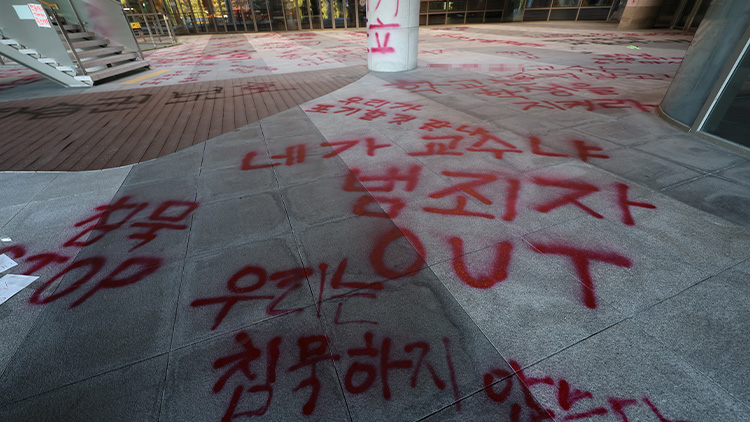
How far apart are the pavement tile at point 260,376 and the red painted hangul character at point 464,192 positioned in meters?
1.86

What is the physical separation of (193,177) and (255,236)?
186 centimetres

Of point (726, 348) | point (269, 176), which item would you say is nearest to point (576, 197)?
point (726, 348)

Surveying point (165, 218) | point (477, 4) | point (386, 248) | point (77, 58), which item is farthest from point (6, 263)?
point (477, 4)

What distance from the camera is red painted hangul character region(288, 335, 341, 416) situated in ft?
6.11

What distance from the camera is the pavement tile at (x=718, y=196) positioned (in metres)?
3.21

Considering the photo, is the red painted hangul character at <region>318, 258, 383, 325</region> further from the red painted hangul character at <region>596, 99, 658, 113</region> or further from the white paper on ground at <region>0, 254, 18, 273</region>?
the red painted hangul character at <region>596, 99, 658, 113</region>

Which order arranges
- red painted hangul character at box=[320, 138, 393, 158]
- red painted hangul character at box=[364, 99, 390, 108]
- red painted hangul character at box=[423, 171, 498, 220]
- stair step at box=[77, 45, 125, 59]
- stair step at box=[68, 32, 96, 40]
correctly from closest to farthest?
red painted hangul character at box=[423, 171, 498, 220], red painted hangul character at box=[320, 138, 393, 158], red painted hangul character at box=[364, 99, 390, 108], stair step at box=[77, 45, 125, 59], stair step at box=[68, 32, 96, 40]

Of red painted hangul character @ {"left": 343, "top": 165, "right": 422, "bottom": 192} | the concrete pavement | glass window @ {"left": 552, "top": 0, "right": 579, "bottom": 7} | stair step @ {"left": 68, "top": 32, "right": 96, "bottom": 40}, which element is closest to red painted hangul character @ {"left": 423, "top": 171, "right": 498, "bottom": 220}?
the concrete pavement

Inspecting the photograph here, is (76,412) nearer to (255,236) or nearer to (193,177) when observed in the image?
(255,236)

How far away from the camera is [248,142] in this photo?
5371 millimetres

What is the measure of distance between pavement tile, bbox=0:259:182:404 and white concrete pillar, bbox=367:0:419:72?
9164 mm

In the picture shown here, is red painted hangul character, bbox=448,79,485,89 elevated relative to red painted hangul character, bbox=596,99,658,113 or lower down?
lower down

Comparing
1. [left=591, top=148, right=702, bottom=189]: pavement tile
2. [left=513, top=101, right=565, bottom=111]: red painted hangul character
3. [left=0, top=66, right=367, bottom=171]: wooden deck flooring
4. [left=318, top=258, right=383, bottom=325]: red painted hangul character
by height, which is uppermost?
[left=513, top=101, right=565, bottom=111]: red painted hangul character

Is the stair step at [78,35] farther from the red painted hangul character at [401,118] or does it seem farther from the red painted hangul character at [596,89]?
the red painted hangul character at [596,89]
